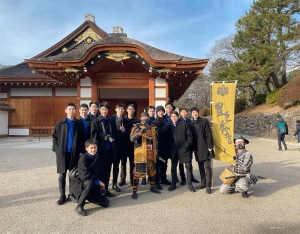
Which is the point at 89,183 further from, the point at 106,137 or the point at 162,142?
the point at 162,142

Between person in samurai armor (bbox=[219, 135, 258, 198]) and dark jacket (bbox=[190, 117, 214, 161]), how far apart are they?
0.51 meters

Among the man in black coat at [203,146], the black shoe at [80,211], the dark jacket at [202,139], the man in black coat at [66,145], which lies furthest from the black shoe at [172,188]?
the man in black coat at [66,145]

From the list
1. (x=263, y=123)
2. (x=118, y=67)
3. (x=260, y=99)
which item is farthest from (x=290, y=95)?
(x=118, y=67)

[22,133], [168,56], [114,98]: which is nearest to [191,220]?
[168,56]

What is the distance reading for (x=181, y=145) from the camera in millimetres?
4379

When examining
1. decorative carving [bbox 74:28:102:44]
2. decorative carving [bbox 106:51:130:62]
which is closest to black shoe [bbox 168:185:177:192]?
decorative carving [bbox 106:51:130:62]

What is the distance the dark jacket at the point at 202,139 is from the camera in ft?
14.2

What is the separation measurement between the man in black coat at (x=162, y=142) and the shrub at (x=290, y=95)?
12.7m

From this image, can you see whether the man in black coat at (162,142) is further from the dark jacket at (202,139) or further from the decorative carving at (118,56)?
the decorative carving at (118,56)

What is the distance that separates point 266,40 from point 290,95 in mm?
6433

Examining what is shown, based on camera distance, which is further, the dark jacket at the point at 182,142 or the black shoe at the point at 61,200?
the dark jacket at the point at 182,142

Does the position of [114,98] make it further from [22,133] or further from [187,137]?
[187,137]

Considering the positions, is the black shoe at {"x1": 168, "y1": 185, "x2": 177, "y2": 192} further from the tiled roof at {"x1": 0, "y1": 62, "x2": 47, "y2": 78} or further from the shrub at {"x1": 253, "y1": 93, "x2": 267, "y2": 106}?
the shrub at {"x1": 253, "y1": 93, "x2": 267, "y2": 106}

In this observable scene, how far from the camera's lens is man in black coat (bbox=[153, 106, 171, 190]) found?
14.8ft
